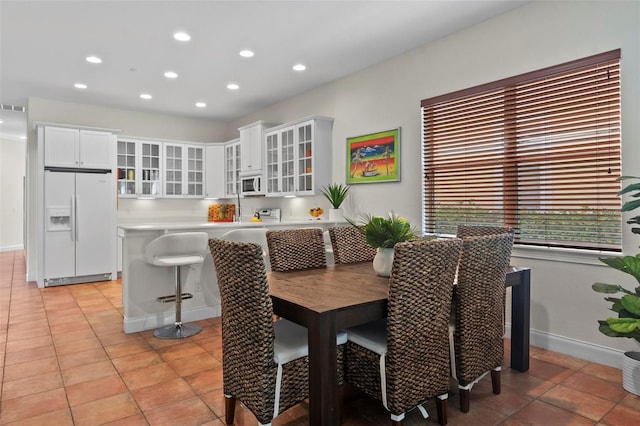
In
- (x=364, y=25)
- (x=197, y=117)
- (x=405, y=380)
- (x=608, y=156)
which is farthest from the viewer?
(x=197, y=117)

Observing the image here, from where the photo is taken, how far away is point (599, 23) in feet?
9.30

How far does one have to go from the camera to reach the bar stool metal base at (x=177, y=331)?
352 centimetres

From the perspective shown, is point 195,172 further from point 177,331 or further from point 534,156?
point 534,156

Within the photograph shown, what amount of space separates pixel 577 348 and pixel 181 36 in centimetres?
427

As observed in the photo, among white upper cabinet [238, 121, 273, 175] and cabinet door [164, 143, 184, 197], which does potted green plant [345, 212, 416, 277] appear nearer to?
white upper cabinet [238, 121, 273, 175]

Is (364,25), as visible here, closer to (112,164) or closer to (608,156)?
(608,156)

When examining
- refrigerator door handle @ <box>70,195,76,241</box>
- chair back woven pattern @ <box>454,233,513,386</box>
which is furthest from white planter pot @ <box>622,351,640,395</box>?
refrigerator door handle @ <box>70,195,76,241</box>

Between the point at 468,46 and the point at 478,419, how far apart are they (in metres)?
3.07

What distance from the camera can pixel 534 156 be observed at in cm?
321

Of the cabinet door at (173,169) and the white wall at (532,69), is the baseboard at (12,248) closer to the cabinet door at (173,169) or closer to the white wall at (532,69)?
the cabinet door at (173,169)

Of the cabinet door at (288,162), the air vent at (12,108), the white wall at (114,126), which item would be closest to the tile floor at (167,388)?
the cabinet door at (288,162)

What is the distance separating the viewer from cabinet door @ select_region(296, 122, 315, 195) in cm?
518

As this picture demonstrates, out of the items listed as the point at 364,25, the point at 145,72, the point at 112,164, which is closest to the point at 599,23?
the point at 364,25

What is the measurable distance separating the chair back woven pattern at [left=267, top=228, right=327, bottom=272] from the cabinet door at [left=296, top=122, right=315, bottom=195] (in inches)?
94.9
